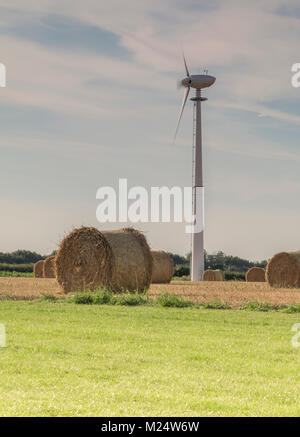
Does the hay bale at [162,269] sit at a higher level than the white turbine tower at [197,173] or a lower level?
lower

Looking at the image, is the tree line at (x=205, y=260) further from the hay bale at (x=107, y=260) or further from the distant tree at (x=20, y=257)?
the hay bale at (x=107, y=260)

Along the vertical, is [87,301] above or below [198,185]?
below

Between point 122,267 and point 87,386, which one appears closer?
point 87,386

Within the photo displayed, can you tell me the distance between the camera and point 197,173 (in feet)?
151

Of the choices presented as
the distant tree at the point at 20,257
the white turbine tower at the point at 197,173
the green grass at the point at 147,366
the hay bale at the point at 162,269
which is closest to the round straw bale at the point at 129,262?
the green grass at the point at 147,366

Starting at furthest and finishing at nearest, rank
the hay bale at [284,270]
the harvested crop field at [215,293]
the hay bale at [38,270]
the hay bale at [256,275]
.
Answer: the hay bale at [38,270]
the hay bale at [256,275]
the hay bale at [284,270]
the harvested crop field at [215,293]

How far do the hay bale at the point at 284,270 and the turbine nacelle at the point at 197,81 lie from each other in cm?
2034

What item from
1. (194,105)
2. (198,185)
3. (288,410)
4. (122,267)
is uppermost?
(194,105)

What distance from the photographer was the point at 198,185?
46125mm

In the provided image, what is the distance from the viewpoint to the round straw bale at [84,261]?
2219 cm

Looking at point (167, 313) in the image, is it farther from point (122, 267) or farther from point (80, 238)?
point (80, 238)

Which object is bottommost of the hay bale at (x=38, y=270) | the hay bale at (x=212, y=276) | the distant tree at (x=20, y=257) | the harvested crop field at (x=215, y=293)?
the harvested crop field at (x=215, y=293)
